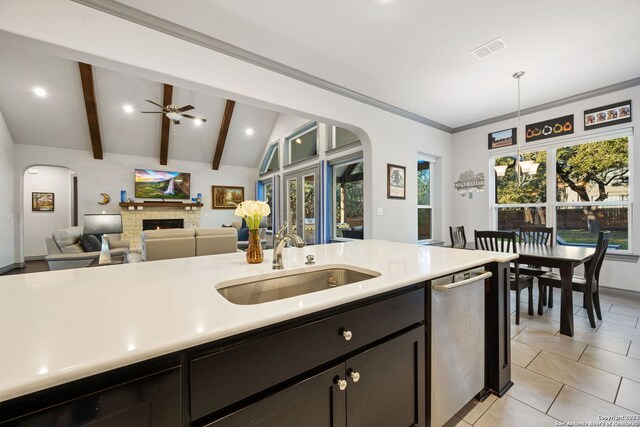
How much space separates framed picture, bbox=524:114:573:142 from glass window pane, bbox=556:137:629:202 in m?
0.27

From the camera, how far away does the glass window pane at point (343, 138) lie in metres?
4.79

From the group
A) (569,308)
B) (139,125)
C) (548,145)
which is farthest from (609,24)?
(139,125)

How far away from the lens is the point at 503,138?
178 inches

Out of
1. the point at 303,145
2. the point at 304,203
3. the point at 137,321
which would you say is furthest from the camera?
the point at 303,145

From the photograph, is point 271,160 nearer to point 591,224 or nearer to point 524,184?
point 524,184

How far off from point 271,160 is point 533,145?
649cm

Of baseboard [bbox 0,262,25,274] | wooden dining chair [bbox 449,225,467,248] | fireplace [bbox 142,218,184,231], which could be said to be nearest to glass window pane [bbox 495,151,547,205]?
wooden dining chair [bbox 449,225,467,248]

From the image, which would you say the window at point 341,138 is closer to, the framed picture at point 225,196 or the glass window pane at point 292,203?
the glass window pane at point 292,203

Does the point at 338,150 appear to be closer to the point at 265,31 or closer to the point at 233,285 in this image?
the point at 265,31

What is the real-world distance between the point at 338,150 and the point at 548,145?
333cm

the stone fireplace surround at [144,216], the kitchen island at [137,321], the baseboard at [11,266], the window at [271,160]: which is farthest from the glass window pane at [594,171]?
the baseboard at [11,266]

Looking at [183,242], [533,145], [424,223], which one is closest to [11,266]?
[183,242]

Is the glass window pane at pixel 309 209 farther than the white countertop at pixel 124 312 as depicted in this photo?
Yes

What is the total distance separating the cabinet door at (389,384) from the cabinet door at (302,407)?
63 mm
